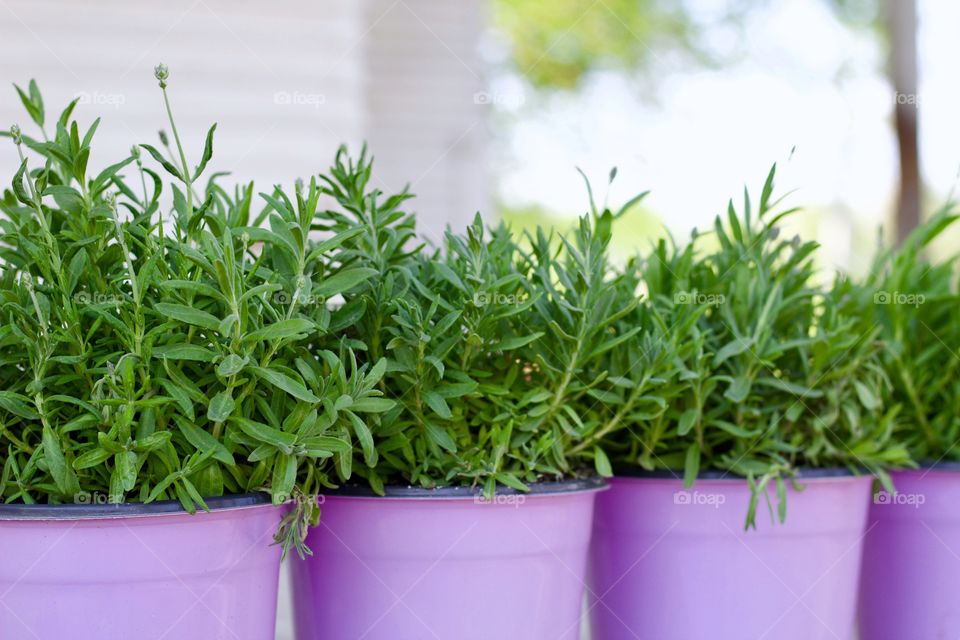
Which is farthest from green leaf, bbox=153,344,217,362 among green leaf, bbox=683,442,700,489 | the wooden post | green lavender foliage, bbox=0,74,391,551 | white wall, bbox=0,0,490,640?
the wooden post

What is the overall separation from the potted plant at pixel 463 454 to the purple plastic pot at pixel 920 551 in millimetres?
409

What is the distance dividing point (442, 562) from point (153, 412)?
273mm

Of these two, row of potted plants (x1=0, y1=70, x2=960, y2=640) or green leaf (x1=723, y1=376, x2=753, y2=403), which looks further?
green leaf (x1=723, y1=376, x2=753, y2=403)

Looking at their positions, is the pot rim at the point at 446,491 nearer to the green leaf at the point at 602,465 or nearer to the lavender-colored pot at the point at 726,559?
the green leaf at the point at 602,465

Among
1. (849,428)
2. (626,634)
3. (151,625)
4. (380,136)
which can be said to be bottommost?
(626,634)

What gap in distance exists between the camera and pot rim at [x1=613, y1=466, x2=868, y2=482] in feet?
3.08

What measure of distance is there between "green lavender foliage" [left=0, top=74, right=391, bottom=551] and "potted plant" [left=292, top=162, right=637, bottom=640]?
0.21ft

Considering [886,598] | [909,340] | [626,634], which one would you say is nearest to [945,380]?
[909,340]

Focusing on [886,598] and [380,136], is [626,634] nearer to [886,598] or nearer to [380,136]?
[886,598]

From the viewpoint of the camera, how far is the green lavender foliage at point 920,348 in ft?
3.53

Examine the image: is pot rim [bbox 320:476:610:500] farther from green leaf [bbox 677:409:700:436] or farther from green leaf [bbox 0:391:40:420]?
green leaf [bbox 0:391:40:420]

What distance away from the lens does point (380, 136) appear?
395cm

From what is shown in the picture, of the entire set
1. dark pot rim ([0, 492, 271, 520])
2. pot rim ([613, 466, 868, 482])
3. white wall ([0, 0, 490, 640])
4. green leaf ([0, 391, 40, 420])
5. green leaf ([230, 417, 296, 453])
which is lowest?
pot rim ([613, 466, 868, 482])

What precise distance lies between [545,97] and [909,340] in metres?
8.47
